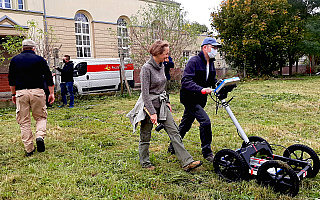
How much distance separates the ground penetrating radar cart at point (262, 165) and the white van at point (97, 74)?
11.9 metres

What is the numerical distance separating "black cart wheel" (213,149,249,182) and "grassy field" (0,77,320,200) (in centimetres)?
10

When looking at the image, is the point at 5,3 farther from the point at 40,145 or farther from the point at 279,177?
the point at 279,177

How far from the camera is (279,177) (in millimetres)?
3238

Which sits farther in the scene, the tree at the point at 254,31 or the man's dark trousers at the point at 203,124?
the tree at the point at 254,31

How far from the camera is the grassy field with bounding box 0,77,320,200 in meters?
3.38

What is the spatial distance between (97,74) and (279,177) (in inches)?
516

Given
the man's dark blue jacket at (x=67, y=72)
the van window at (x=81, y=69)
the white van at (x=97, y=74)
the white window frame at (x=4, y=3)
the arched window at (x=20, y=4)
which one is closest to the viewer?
the man's dark blue jacket at (x=67, y=72)

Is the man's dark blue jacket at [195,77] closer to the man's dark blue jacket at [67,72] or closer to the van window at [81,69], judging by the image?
the man's dark blue jacket at [67,72]

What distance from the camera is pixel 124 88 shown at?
1525cm

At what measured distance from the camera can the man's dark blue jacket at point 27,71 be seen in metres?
5.02

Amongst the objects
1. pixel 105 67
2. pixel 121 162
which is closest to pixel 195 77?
pixel 121 162

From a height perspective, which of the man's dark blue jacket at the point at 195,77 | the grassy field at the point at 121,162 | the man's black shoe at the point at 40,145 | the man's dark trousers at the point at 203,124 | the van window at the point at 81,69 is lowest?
the grassy field at the point at 121,162

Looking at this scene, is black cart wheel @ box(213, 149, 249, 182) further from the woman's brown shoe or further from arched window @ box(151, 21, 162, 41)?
arched window @ box(151, 21, 162, 41)

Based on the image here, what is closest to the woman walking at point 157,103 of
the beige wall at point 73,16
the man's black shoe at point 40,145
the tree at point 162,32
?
the man's black shoe at point 40,145
